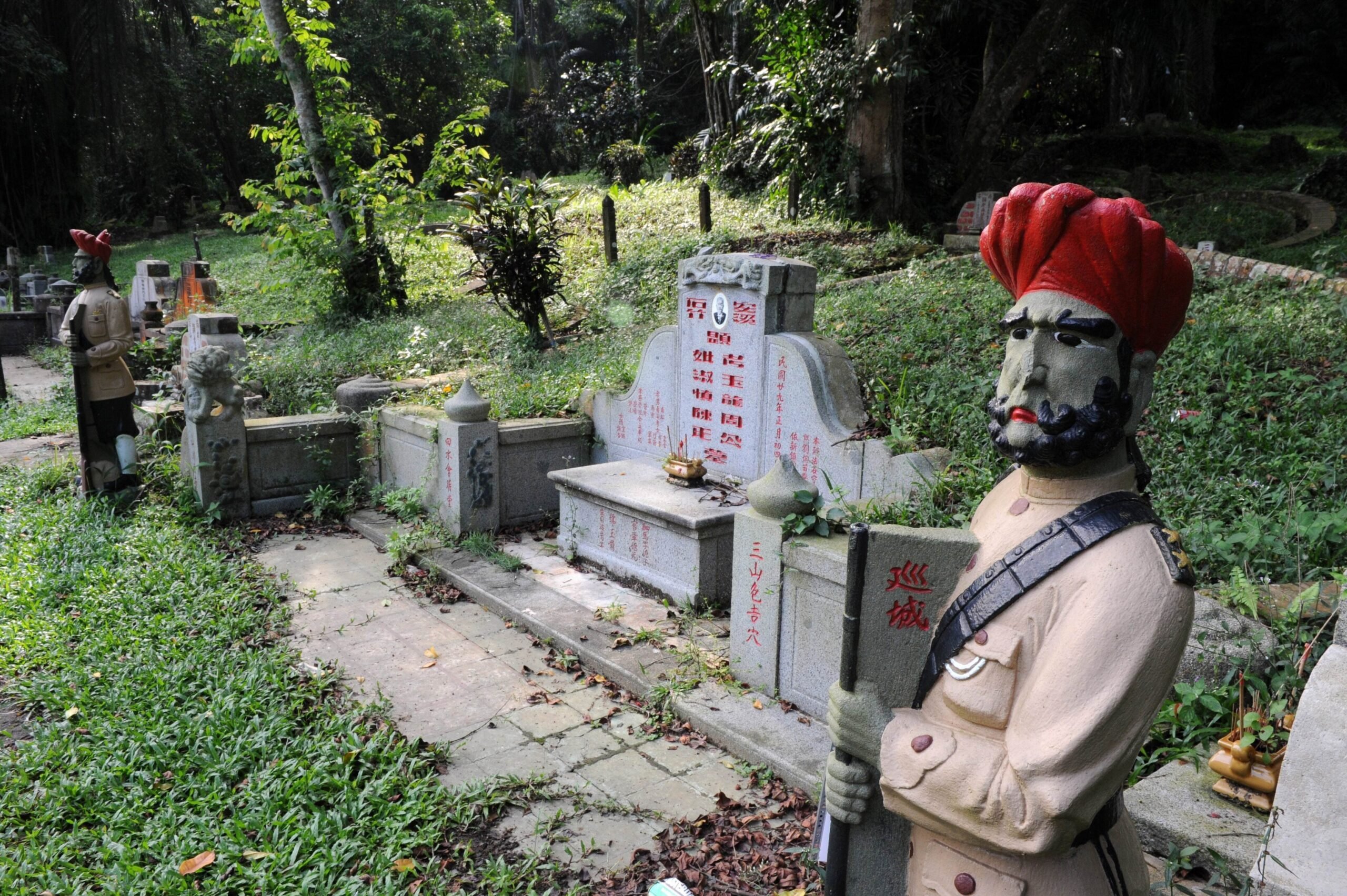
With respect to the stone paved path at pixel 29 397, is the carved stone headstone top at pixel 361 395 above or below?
above

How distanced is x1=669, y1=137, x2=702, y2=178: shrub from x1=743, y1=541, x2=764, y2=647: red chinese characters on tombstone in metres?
15.0

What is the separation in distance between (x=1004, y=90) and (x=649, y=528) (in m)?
11.4

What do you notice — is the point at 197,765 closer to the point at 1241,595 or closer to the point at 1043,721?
the point at 1043,721

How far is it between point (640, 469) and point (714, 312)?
1223 mm

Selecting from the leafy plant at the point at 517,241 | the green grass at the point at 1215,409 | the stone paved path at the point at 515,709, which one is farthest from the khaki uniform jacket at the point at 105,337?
the green grass at the point at 1215,409

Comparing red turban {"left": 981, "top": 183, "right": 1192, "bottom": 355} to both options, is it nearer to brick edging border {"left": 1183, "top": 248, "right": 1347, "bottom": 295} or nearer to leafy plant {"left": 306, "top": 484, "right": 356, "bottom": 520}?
brick edging border {"left": 1183, "top": 248, "right": 1347, "bottom": 295}

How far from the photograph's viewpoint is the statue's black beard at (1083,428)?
1.58 m

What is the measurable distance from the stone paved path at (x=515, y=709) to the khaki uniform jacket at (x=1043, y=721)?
1954 millimetres

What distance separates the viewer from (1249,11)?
894 inches

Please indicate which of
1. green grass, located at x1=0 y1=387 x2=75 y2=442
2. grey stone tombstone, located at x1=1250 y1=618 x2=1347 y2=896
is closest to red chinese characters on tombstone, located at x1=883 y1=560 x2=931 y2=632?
grey stone tombstone, located at x1=1250 y1=618 x2=1347 y2=896

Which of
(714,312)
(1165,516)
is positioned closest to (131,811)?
(714,312)

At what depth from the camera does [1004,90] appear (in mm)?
13703

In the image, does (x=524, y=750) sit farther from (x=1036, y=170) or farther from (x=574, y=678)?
(x=1036, y=170)

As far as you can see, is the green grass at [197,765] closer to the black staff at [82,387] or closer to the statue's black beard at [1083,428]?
the black staff at [82,387]
